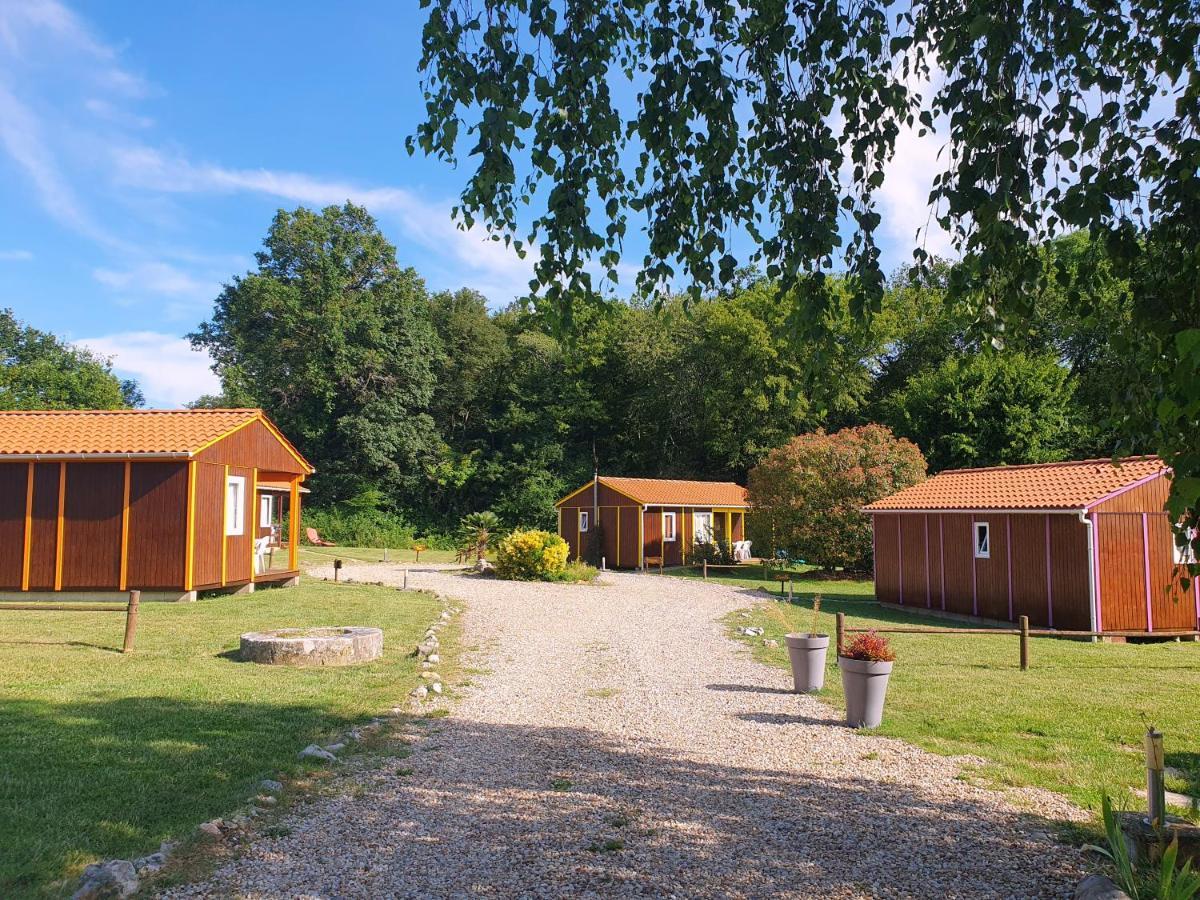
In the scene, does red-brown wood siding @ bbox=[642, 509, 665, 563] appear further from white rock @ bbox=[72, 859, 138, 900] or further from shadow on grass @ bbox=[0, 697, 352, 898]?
white rock @ bbox=[72, 859, 138, 900]

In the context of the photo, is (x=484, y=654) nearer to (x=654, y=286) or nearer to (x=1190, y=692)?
(x=654, y=286)

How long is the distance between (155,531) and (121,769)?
12.1 m

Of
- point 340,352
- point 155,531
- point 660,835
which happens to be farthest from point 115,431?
point 340,352

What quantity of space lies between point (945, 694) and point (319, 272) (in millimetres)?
43518

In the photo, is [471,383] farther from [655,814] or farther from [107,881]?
[107,881]

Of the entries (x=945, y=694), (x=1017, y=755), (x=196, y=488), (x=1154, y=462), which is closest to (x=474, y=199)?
(x=1017, y=755)

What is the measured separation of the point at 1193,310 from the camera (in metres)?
4.29

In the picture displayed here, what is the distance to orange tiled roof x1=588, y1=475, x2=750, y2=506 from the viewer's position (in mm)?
31734

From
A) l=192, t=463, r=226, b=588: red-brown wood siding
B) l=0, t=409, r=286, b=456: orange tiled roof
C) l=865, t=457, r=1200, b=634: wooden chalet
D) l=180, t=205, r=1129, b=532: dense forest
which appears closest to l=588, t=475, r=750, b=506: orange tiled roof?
l=180, t=205, r=1129, b=532: dense forest

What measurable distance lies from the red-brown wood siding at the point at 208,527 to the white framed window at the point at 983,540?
1637 cm

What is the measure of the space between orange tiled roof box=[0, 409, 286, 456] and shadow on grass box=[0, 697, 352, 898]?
9851mm

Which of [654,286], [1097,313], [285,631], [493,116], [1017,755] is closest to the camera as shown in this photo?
[493,116]

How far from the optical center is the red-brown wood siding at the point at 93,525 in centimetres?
1638

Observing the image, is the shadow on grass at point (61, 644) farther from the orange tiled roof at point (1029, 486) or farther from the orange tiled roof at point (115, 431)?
the orange tiled roof at point (1029, 486)
